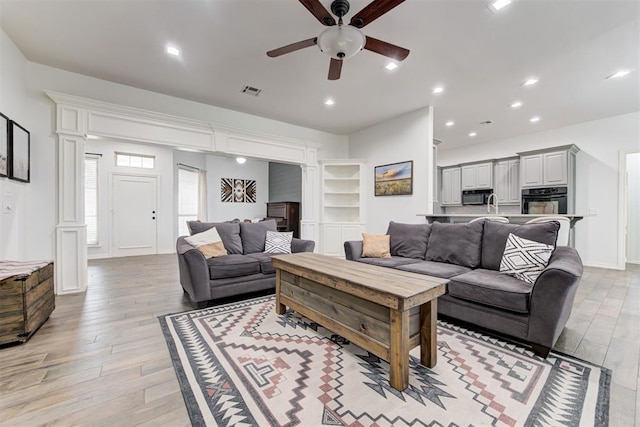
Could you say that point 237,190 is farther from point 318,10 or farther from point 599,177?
point 599,177

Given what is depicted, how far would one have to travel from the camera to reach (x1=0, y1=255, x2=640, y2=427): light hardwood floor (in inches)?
55.0

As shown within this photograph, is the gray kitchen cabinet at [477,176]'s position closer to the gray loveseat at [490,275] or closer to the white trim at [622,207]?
the white trim at [622,207]

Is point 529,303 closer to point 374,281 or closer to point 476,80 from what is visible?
point 374,281

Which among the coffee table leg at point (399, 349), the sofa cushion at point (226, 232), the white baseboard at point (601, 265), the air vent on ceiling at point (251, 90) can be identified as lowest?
the white baseboard at point (601, 265)

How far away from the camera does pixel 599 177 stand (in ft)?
16.8

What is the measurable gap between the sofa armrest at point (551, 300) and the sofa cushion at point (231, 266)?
2637 millimetres

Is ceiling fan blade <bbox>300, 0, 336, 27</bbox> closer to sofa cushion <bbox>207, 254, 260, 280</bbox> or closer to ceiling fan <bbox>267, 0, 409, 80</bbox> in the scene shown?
ceiling fan <bbox>267, 0, 409, 80</bbox>

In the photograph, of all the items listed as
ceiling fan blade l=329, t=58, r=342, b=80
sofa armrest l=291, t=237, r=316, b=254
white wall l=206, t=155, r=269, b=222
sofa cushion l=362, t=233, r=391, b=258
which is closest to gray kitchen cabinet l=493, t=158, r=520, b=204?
sofa cushion l=362, t=233, r=391, b=258

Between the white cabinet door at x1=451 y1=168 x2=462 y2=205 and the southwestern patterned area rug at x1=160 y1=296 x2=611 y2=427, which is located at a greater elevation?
the white cabinet door at x1=451 y1=168 x2=462 y2=205

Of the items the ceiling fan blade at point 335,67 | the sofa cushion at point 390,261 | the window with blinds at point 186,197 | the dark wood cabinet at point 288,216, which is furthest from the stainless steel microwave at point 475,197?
the window with blinds at point 186,197

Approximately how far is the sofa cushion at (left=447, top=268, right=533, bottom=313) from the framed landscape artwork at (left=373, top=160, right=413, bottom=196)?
262 cm

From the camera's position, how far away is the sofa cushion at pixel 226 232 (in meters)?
3.70

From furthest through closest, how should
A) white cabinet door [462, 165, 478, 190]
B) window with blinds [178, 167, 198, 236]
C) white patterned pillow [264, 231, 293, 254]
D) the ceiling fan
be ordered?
window with blinds [178, 167, 198, 236] → white cabinet door [462, 165, 478, 190] → white patterned pillow [264, 231, 293, 254] → the ceiling fan

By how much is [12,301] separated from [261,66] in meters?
3.19
